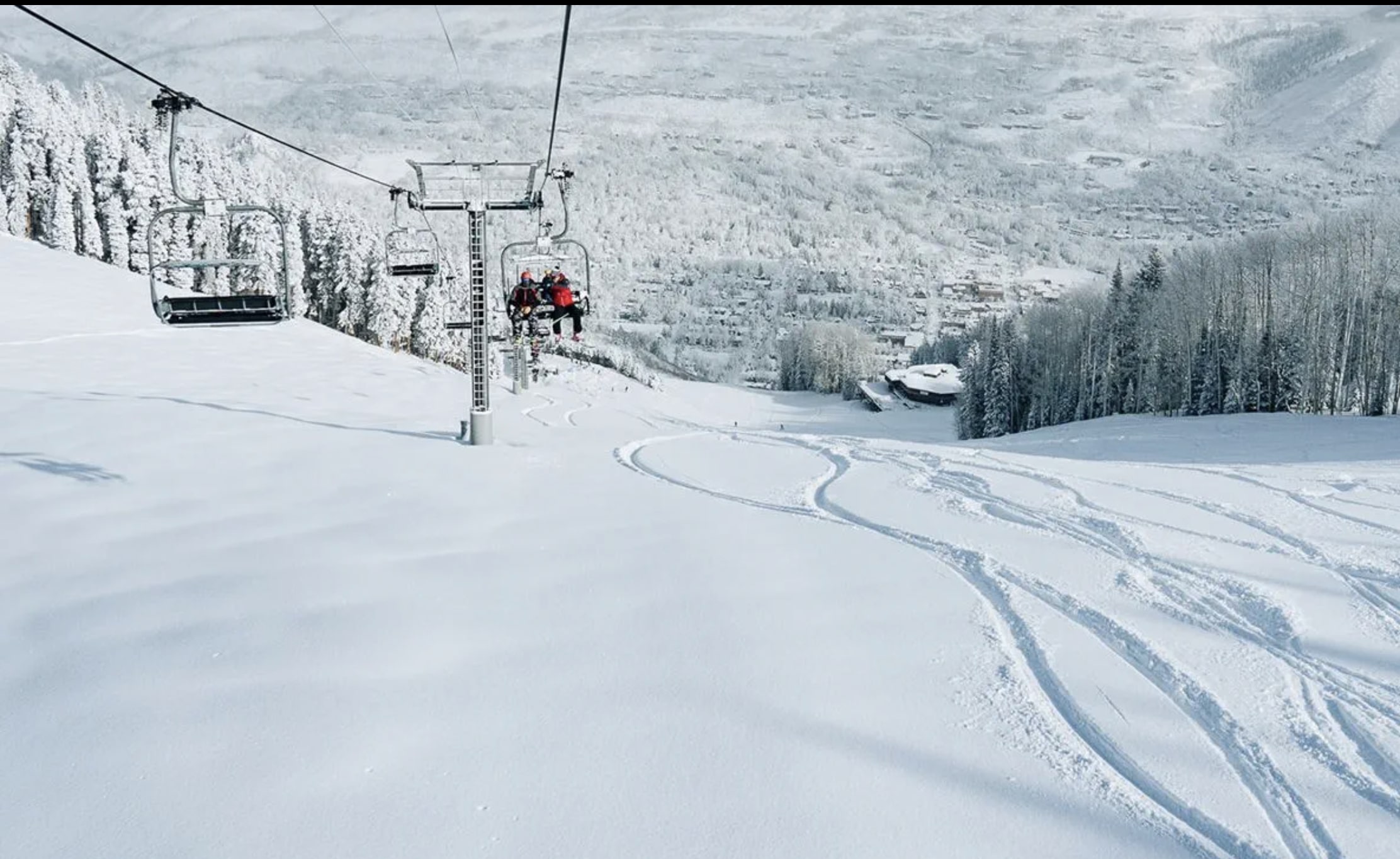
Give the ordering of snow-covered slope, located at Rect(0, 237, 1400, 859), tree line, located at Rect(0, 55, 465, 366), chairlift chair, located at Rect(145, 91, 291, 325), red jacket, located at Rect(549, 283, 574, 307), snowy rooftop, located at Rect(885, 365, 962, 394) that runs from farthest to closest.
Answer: snowy rooftop, located at Rect(885, 365, 962, 394) < tree line, located at Rect(0, 55, 465, 366) < red jacket, located at Rect(549, 283, 574, 307) < chairlift chair, located at Rect(145, 91, 291, 325) < snow-covered slope, located at Rect(0, 237, 1400, 859)

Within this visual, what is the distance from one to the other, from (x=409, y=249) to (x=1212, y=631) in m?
14.5

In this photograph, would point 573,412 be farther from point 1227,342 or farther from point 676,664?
point 1227,342

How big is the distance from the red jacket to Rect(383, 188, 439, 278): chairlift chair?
7.11ft

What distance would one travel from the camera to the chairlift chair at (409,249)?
14805mm

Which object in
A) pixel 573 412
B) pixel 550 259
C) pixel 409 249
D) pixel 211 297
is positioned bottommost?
pixel 573 412

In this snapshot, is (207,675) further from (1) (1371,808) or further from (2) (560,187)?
(2) (560,187)

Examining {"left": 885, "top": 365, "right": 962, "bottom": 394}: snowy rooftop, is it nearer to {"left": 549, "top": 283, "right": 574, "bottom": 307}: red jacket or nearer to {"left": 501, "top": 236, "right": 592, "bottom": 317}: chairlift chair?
{"left": 501, "top": 236, "right": 592, "bottom": 317}: chairlift chair

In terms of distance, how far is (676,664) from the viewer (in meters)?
5.70

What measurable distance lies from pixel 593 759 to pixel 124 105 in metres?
100

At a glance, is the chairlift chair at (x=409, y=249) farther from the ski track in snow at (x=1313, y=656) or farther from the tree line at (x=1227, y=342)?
the tree line at (x=1227, y=342)

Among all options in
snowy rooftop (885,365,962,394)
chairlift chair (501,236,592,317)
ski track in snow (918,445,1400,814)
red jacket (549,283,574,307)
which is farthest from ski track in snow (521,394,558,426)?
snowy rooftop (885,365,962,394)

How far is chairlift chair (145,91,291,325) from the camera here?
393 inches

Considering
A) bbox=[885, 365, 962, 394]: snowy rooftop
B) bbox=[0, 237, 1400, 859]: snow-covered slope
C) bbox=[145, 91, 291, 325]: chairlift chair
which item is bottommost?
→ bbox=[885, 365, 962, 394]: snowy rooftop

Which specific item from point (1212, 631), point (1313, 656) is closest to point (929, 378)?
point (1212, 631)
